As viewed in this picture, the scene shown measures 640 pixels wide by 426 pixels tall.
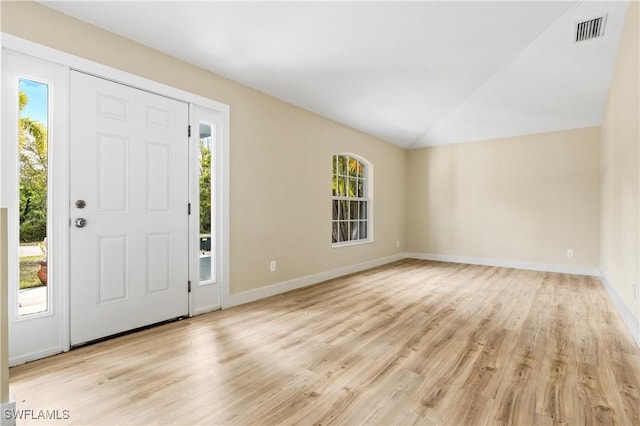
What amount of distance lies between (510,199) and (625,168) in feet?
9.69

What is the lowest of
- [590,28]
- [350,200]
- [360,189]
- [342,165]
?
[350,200]

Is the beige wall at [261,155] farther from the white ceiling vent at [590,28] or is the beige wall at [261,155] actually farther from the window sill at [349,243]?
the white ceiling vent at [590,28]

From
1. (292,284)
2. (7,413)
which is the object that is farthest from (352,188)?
(7,413)

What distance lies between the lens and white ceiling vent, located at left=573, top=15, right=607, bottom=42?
10.4 ft

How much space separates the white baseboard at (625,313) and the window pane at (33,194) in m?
4.40

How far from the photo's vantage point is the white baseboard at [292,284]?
3578mm

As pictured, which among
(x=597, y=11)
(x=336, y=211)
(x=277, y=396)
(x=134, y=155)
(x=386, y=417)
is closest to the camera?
(x=386, y=417)

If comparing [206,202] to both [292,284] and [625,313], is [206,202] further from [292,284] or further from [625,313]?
[625,313]

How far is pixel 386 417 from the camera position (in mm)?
1604

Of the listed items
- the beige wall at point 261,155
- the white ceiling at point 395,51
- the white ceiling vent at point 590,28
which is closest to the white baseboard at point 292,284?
the beige wall at point 261,155

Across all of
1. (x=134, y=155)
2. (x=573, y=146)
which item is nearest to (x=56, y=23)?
(x=134, y=155)

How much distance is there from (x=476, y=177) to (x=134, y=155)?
19.2ft

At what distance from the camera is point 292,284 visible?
4.29 meters

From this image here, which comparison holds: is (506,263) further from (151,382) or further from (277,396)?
(151,382)
